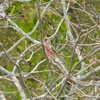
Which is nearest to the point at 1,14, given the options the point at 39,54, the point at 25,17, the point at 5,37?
the point at 25,17

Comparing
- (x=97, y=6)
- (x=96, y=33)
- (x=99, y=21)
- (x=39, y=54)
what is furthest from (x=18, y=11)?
(x=99, y=21)

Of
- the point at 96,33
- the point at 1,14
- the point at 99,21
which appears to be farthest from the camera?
the point at 96,33

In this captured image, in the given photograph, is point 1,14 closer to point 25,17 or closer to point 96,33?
point 25,17

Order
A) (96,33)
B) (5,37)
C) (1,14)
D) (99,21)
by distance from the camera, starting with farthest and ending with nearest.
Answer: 1. (5,37)
2. (96,33)
3. (1,14)
4. (99,21)

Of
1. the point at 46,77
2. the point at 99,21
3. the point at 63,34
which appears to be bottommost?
the point at 46,77

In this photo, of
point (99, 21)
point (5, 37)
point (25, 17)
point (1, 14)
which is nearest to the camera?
point (99, 21)

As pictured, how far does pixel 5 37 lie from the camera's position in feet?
23.0

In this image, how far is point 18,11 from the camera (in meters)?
6.07

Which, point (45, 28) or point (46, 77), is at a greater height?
point (45, 28)

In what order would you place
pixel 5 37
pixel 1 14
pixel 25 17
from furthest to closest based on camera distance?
pixel 5 37
pixel 25 17
pixel 1 14

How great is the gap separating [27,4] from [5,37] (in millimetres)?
1166

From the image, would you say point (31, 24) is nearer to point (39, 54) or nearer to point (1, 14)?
point (39, 54)

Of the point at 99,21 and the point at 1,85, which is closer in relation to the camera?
the point at 99,21

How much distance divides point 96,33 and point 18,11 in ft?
3.68
